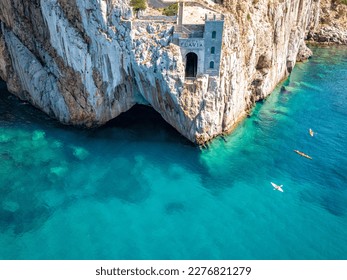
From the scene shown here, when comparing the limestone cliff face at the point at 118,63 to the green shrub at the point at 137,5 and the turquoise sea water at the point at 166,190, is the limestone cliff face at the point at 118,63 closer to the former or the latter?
the green shrub at the point at 137,5

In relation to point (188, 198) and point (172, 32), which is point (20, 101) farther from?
point (188, 198)

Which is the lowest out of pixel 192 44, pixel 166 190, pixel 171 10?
pixel 166 190

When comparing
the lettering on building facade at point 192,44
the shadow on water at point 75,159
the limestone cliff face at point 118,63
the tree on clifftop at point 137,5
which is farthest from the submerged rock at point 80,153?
the tree on clifftop at point 137,5

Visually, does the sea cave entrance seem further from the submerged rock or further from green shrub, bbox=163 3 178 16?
the submerged rock

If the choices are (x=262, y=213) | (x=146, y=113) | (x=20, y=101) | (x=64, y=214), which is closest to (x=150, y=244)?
(x=64, y=214)

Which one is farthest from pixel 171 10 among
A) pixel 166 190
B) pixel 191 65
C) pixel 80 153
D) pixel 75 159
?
pixel 75 159

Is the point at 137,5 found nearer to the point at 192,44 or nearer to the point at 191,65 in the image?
the point at 192,44
